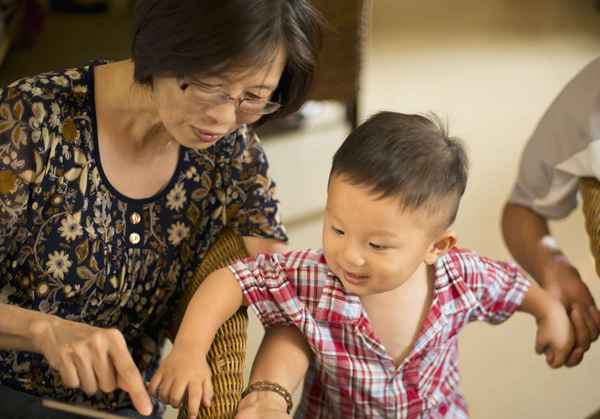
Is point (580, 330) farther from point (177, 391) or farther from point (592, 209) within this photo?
point (177, 391)

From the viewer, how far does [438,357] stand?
53.6 inches

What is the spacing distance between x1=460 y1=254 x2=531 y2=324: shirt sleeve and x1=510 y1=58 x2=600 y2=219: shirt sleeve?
0.24 meters

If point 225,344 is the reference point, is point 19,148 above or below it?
above

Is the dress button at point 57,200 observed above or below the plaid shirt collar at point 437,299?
above

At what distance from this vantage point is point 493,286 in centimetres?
138

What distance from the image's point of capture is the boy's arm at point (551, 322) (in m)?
1.41

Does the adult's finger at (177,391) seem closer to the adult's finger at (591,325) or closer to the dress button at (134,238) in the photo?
the dress button at (134,238)

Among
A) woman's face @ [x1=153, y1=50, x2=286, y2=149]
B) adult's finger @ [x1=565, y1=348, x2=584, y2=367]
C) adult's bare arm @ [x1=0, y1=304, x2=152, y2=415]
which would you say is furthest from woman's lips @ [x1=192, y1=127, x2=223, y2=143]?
adult's finger @ [x1=565, y1=348, x2=584, y2=367]

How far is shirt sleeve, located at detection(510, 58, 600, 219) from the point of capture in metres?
1.49

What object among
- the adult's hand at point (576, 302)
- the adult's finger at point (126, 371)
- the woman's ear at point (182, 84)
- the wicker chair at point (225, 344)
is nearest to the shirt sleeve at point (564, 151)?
the adult's hand at point (576, 302)

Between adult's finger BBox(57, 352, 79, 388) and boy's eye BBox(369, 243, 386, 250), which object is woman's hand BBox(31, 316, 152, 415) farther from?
boy's eye BBox(369, 243, 386, 250)

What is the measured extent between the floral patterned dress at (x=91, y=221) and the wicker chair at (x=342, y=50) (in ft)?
2.07

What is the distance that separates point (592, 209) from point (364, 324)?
46 cm

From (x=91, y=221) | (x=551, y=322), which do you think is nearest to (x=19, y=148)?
(x=91, y=221)
